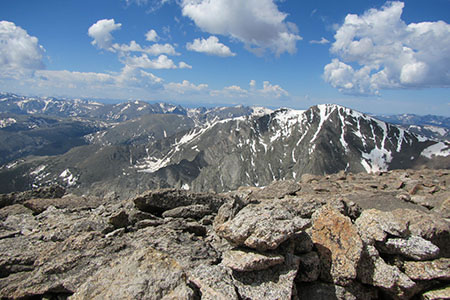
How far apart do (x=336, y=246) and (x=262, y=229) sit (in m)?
3.56

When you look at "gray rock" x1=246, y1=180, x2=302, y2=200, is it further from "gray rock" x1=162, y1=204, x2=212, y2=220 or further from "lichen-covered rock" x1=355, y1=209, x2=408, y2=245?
"lichen-covered rock" x1=355, y1=209, x2=408, y2=245

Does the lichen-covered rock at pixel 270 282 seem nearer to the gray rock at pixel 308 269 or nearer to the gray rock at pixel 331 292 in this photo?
the gray rock at pixel 308 269

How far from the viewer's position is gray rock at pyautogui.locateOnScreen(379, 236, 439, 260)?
10008 millimetres

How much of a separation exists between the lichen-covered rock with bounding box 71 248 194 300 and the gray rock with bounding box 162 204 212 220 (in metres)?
6.11

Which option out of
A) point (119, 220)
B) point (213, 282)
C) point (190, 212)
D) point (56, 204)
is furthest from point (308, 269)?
point (56, 204)

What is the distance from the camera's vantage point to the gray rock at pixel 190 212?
1452 cm

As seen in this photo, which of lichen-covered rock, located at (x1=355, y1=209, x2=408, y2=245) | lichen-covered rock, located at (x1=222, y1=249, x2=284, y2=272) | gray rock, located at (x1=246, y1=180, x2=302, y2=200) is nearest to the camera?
lichen-covered rock, located at (x1=222, y1=249, x2=284, y2=272)

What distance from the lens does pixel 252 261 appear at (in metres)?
8.38

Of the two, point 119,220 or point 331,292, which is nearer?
point 331,292

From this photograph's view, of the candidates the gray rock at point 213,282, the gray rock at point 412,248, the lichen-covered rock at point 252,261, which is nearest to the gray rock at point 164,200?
the gray rock at point 213,282

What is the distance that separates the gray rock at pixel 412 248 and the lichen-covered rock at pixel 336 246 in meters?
1.66

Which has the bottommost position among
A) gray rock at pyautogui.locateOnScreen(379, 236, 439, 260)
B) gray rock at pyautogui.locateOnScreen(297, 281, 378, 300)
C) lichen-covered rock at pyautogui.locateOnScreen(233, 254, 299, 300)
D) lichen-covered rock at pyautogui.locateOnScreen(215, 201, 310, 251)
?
gray rock at pyautogui.locateOnScreen(297, 281, 378, 300)

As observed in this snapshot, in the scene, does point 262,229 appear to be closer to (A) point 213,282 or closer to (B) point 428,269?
(A) point 213,282

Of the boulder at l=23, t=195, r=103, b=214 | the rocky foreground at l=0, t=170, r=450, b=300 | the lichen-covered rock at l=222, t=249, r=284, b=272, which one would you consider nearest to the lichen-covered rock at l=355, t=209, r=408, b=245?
the rocky foreground at l=0, t=170, r=450, b=300
